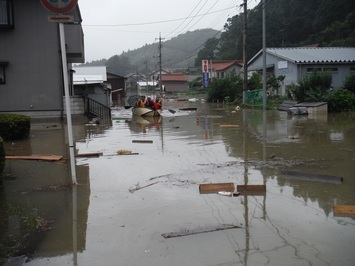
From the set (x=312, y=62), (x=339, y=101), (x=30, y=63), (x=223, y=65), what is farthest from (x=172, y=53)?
(x=30, y=63)

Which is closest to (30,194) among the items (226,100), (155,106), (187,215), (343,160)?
(187,215)

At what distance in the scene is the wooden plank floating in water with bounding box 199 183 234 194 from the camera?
685cm

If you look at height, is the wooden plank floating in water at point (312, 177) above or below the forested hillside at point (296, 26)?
below

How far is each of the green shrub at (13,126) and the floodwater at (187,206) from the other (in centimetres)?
210

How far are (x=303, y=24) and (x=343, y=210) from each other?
63.6 metres

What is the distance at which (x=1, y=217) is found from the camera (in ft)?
18.3

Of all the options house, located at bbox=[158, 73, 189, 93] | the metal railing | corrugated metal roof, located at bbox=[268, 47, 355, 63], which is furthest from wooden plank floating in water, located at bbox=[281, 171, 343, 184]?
house, located at bbox=[158, 73, 189, 93]

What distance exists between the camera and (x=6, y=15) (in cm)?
2084

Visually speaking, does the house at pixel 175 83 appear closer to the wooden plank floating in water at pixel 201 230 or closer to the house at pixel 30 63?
the house at pixel 30 63

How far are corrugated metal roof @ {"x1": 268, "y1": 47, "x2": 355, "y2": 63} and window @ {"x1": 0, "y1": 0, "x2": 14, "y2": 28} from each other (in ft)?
78.2

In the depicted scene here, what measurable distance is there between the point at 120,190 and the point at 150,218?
1.66 metres

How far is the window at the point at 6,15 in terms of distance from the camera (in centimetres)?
2069

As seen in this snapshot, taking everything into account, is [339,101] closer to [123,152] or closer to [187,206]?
[123,152]

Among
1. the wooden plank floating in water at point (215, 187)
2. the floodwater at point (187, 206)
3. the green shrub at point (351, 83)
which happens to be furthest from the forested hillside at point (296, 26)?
the wooden plank floating in water at point (215, 187)
